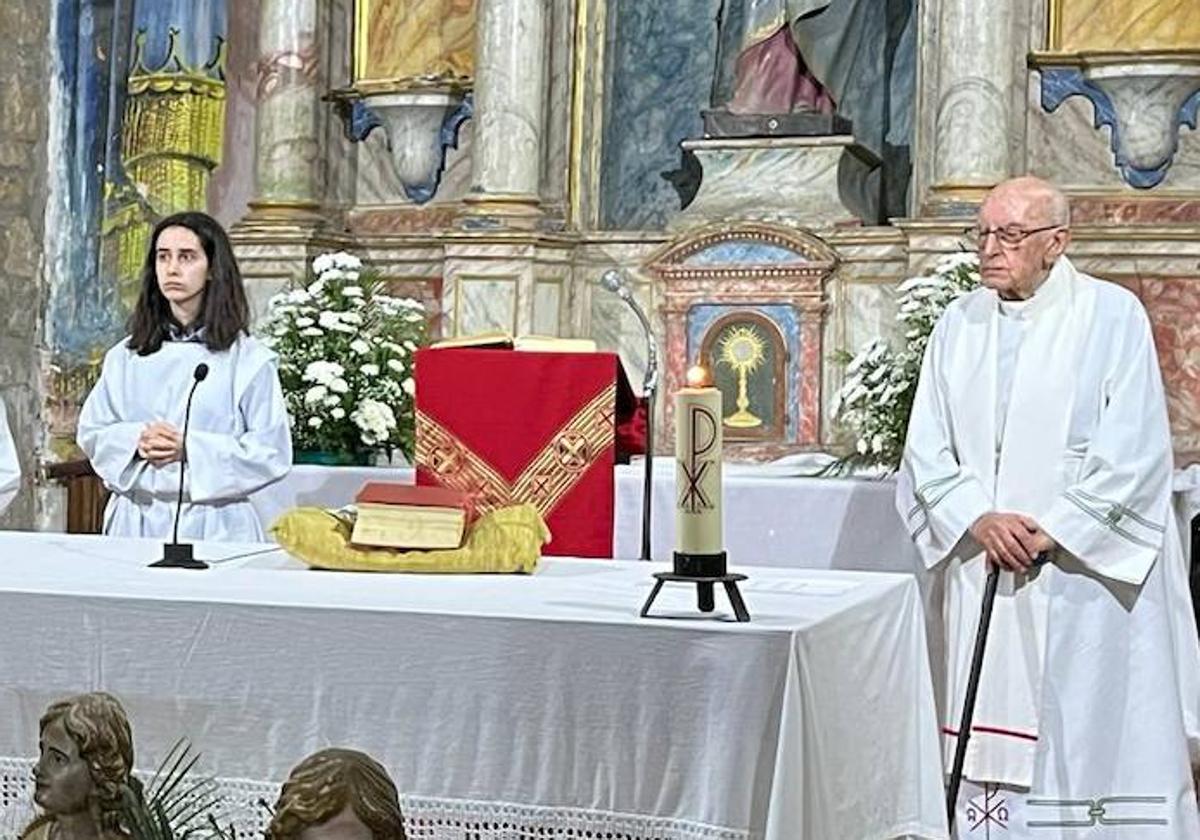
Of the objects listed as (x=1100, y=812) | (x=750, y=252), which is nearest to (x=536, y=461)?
(x=1100, y=812)

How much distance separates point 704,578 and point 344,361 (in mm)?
4937

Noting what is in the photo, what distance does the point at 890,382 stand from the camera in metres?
8.06

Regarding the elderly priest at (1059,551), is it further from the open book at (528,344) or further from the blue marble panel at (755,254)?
the blue marble panel at (755,254)

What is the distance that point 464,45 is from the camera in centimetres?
1078

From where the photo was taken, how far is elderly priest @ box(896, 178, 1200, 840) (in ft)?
18.2

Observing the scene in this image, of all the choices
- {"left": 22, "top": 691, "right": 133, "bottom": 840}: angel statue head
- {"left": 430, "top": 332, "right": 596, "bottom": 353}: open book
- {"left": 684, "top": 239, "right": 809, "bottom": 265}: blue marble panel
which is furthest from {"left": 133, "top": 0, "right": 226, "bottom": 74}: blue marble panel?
{"left": 22, "top": 691, "right": 133, "bottom": 840}: angel statue head

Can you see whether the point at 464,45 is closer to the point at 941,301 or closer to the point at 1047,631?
the point at 941,301

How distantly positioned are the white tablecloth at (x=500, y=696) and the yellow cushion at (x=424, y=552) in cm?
29

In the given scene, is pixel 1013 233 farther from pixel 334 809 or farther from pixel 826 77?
pixel 826 77

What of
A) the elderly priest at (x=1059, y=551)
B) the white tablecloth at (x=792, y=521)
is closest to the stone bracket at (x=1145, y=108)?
the white tablecloth at (x=792, y=521)

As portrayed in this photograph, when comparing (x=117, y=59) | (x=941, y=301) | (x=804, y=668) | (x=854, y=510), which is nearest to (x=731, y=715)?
(x=804, y=668)

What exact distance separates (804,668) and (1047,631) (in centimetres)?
222

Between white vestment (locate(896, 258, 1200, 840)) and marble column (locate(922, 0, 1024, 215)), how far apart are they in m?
3.72

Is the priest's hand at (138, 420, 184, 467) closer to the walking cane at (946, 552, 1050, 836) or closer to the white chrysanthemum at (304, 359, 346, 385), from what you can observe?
the walking cane at (946, 552, 1050, 836)
